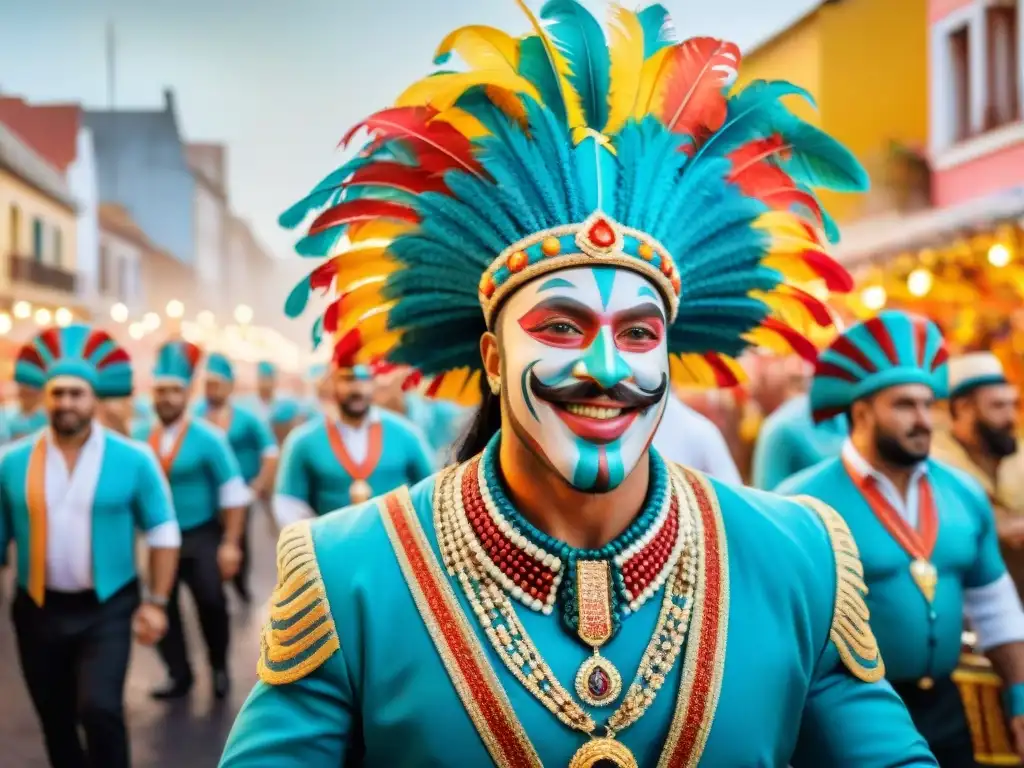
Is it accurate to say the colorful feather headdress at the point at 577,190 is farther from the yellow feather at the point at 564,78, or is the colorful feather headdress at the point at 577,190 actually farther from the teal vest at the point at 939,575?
the teal vest at the point at 939,575

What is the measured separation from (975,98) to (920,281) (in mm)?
3100

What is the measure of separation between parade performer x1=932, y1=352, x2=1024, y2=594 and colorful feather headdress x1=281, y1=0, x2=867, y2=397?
3.05 m

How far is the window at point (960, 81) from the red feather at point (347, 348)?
39.6ft

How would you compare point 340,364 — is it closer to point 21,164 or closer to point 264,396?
point 264,396

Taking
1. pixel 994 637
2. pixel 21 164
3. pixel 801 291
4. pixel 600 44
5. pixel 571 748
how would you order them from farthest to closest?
pixel 21 164, pixel 994 637, pixel 801 291, pixel 600 44, pixel 571 748

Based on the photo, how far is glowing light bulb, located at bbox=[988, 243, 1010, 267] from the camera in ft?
30.6

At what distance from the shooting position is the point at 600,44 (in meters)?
2.44

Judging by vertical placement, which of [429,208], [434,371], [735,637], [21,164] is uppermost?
[21,164]

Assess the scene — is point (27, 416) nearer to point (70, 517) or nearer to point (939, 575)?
point (70, 517)

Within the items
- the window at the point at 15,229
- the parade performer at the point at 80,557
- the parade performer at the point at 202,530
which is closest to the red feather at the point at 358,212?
the parade performer at the point at 80,557

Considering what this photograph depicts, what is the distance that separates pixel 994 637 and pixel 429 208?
2491 mm

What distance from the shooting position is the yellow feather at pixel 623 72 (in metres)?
2.44

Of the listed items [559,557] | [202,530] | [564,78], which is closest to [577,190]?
[564,78]

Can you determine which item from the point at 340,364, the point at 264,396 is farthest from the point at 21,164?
the point at 340,364
